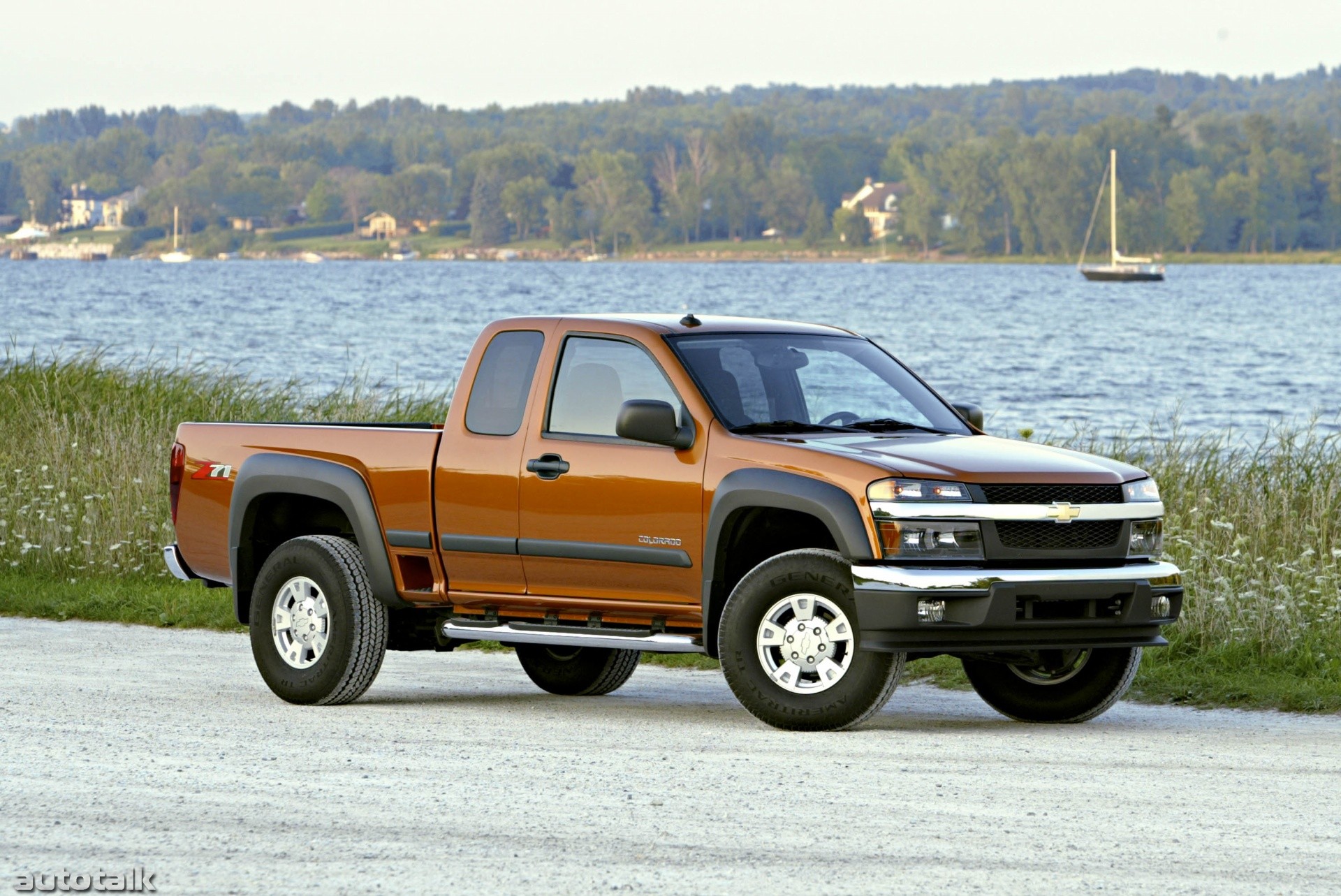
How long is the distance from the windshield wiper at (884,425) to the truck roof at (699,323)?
19.3 inches

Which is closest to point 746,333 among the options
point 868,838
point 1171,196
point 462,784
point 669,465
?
point 669,465

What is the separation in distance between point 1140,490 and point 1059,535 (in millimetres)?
566

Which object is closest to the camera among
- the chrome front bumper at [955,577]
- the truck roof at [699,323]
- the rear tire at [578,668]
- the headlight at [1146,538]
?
the chrome front bumper at [955,577]

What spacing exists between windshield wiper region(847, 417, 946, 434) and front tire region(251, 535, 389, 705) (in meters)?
2.54

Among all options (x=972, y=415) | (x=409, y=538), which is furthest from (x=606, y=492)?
(x=972, y=415)

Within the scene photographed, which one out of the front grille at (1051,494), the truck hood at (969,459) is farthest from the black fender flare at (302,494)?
the front grille at (1051,494)

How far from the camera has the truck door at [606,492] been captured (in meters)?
9.89

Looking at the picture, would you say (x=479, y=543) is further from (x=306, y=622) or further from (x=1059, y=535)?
(x=1059, y=535)

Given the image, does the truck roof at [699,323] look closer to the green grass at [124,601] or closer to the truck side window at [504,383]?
the truck side window at [504,383]

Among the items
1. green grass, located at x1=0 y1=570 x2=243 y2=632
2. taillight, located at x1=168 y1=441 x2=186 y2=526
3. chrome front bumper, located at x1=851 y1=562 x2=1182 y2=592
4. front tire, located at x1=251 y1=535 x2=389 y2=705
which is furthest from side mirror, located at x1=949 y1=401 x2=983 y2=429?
green grass, located at x1=0 y1=570 x2=243 y2=632

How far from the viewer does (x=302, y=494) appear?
11242mm

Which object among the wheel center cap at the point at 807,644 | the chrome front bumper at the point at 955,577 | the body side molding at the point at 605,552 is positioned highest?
the chrome front bumper at the point at 955,577

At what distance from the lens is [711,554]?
973cm

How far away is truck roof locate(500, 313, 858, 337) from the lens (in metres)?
10.5
